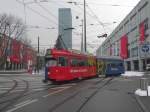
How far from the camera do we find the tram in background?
46.9 m

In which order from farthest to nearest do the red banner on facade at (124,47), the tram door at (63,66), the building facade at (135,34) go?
the red banner on facade at (124,47) < the building facade at (135,34) < the tram door at (63,66)

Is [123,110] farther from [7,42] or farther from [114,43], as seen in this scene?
[114,43]

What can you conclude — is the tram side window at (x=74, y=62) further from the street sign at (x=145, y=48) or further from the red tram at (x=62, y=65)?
the street sign at (x=145, y=48)

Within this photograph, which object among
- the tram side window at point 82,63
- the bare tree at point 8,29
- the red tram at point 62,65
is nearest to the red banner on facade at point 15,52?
the bare tree at point 8,29

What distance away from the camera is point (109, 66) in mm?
50438

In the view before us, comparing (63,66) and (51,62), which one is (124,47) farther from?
(51,62)

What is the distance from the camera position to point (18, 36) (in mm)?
86250

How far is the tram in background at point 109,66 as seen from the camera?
154 ft

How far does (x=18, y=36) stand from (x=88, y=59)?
48186mm

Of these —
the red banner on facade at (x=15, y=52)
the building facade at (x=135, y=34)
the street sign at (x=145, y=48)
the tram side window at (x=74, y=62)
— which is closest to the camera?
the street sign at (x=145, y=48)

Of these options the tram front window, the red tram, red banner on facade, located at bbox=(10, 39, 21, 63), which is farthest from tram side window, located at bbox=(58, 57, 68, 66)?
red banner on facade, located at bbox=(10, 39, 21, 63)

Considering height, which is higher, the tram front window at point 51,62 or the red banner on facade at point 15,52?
the red banner on facade at point 15,52

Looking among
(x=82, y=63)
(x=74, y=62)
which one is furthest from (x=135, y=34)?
(x=74, y=62)

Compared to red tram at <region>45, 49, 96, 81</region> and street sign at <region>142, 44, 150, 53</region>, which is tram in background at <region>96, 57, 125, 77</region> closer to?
red tram at <region>45, 49, 96, 81</region>
